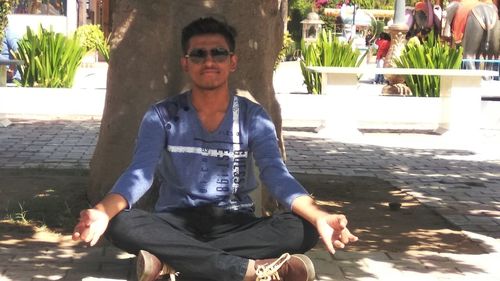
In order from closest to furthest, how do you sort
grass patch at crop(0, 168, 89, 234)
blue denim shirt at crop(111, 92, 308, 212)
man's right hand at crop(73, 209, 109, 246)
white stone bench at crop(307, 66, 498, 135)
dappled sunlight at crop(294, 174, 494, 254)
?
man's right hand at crop(73, 209, 109, 246) < blue denim shirt at crop(111, 92, 308, 212) < dappled sunlight at crop(294, 174, 494, 254) < grass patch at crop(0, 168, 89, 234) < white stone bench at crop(307, 66, 498, 135)

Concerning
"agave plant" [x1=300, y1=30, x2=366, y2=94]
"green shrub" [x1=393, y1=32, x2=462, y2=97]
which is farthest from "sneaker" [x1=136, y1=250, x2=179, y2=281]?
"green shrub" [x1=393, y1=32, x2=462, y2=97]

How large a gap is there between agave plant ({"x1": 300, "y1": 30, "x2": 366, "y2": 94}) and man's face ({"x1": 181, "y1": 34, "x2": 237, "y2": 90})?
9.62m

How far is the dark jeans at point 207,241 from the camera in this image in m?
4.04

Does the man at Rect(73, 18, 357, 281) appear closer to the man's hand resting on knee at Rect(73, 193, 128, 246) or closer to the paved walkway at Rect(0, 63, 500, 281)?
the man's hand resting on knee at Rect(73, 193, 128, 246)

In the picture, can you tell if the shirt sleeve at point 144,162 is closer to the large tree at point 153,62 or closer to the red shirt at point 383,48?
the large tree at point 153,62

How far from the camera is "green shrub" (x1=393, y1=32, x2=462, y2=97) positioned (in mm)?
13508

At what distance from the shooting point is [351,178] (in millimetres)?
8594

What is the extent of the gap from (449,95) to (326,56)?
84.7 inches

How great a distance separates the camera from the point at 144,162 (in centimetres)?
412

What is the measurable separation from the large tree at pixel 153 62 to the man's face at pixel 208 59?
198 centimetres

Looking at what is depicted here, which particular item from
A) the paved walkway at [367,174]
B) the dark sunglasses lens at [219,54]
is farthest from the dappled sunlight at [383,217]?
the dark sunglasses lens at [219,54]

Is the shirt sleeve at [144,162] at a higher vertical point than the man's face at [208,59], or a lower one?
lower

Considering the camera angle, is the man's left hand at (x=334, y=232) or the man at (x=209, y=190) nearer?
the man's left hand at (x=334, y=232)

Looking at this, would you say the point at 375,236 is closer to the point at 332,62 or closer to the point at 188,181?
the point at 188,181
